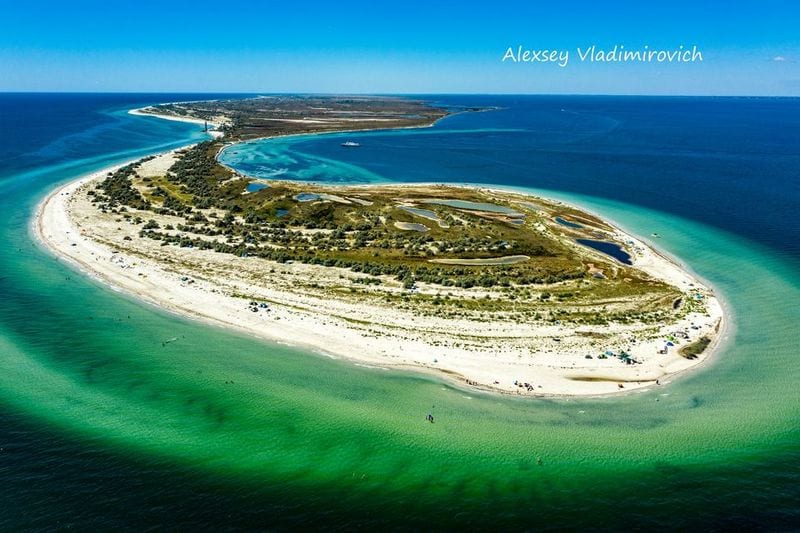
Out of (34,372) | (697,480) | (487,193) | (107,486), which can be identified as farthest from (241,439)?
(487,193)

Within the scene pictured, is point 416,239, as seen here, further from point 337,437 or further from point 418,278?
point 337,437

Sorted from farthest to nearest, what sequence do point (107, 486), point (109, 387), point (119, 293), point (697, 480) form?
point (119, 293), point (109, 387), point (697, 480), point (107, 486)

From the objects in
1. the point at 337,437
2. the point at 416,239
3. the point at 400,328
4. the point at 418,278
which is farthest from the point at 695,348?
the point at 416,239

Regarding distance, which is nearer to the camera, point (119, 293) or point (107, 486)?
point (107, 486)

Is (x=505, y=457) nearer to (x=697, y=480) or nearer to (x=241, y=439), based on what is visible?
(x=697, y=480)

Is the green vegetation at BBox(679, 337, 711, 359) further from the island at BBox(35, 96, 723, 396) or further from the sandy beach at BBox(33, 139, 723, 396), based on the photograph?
the sandy beach at BBox(33, 139, 723, 396)

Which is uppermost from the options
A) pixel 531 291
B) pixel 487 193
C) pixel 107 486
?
pixel 487 193

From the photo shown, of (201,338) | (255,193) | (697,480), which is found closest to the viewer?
(697,480)
